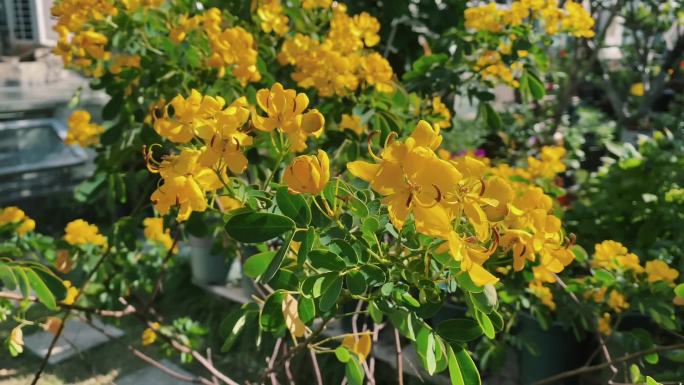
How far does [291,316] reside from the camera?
2.66 ft

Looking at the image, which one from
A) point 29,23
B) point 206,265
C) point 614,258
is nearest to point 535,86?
point 614,258

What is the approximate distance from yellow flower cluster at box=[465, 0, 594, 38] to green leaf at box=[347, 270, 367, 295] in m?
1.04

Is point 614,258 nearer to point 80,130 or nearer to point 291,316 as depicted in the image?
point 291,316

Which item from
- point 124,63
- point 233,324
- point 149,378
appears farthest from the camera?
point 149,378

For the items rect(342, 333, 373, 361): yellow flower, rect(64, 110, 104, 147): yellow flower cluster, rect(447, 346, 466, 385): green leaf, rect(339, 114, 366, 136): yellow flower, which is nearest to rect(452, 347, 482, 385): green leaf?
rect(447, 346, 466, 385): green leaf

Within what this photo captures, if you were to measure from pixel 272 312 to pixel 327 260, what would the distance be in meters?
0.17

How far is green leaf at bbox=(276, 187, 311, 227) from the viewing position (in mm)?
651

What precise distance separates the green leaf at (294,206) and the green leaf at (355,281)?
3.0 inches

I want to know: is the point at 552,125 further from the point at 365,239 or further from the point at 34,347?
the point at 365,239

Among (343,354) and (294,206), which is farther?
(343,354)

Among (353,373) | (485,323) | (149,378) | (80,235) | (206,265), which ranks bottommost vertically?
(149,378)

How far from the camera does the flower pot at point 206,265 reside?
2918 mm

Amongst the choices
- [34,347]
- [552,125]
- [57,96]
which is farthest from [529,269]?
[57,96]

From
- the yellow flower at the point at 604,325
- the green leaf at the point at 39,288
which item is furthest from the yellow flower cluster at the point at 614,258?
the green leaf at the point at 39,288
